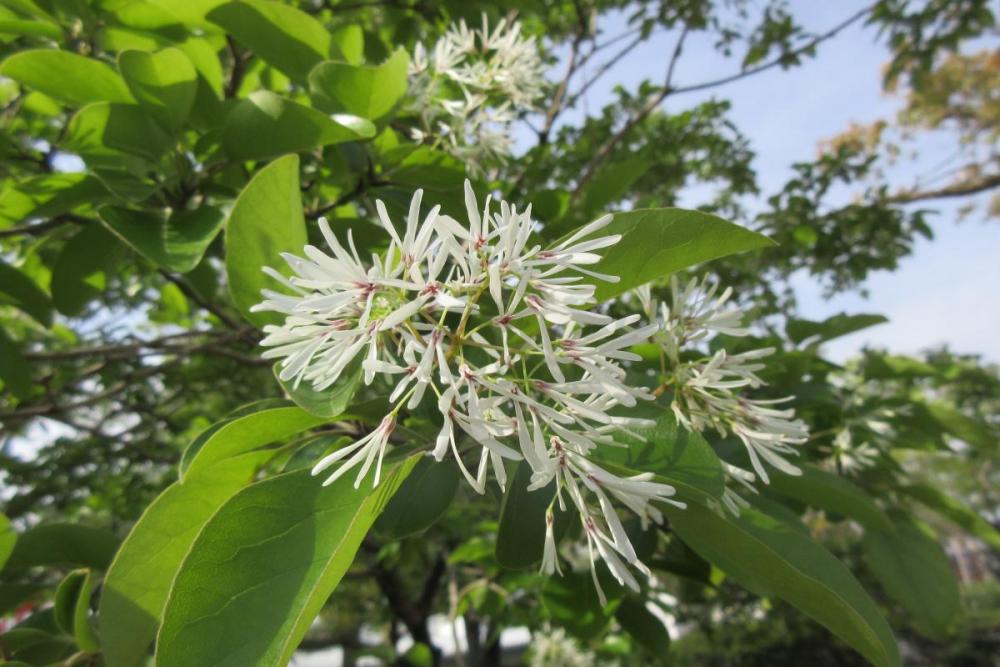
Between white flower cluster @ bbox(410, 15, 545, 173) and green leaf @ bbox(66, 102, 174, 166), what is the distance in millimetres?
548

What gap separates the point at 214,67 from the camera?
140 cm

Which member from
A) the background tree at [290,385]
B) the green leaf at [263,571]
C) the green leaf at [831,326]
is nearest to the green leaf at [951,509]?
the background tree at [290,385]

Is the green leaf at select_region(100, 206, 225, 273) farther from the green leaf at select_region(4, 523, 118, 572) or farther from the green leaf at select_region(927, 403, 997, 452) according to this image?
the green leaf at select_region(927, 403, 997, 452)

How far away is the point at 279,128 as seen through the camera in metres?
1.20

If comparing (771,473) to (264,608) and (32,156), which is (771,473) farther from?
(32,156)

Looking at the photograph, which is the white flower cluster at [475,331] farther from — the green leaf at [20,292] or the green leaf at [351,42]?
the green leaf at [20,292]

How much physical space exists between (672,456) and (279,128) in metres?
0.89

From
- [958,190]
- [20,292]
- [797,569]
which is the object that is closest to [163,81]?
[20,292]

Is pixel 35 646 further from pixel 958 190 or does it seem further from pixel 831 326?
pixel 958 190

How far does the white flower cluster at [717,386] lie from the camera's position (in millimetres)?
933

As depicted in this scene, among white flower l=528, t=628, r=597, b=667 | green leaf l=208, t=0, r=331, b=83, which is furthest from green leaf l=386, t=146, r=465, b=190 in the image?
white flower l=528, t=628, r=597, b=667

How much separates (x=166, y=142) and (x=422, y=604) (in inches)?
122

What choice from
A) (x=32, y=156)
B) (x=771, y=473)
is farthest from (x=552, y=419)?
(x=32, y=156)

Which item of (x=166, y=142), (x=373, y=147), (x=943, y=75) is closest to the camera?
(x=166, y=142)
